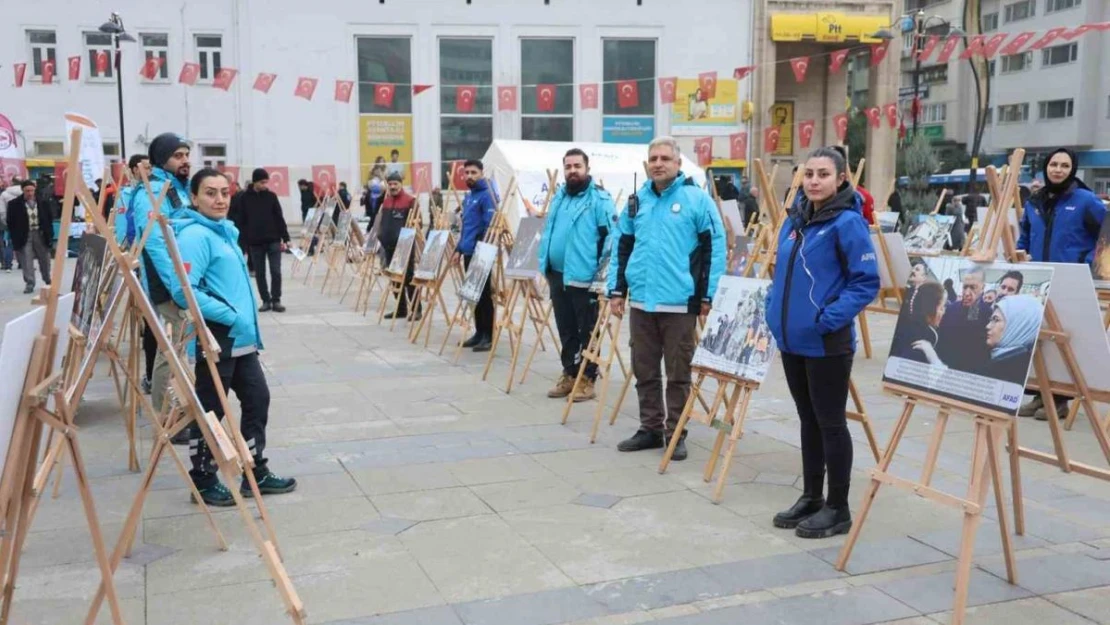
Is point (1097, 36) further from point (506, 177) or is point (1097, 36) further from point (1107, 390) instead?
point (1107, 390)

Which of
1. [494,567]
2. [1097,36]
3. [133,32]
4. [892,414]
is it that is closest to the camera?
[494,567]

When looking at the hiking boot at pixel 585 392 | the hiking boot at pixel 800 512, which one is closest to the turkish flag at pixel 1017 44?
the hiking boot at pixel 585 392

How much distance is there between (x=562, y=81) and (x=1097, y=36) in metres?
27.6

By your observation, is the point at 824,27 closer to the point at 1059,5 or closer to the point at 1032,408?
the point at 1059,5

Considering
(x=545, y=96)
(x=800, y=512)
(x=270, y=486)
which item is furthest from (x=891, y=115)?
(x=270, y=486)

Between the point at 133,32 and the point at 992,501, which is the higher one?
the point at 133,32

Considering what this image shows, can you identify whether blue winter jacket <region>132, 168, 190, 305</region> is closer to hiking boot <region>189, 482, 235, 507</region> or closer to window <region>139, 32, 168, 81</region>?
hiking boot <region>189, 482, 235, 507</region>

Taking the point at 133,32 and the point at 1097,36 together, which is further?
the point at 1097,36

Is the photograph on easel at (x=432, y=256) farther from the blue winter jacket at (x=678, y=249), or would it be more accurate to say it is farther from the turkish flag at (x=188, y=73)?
the turkish flag at (x=188, y=73)

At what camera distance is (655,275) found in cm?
555

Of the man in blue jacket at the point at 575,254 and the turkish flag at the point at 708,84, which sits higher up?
the turkish flag at the point at 708,84

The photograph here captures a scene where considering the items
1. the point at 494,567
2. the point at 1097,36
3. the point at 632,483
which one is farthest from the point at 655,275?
the point at 1097,36

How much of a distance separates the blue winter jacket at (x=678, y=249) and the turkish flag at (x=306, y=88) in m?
20.4

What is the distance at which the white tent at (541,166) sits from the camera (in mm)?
18469
